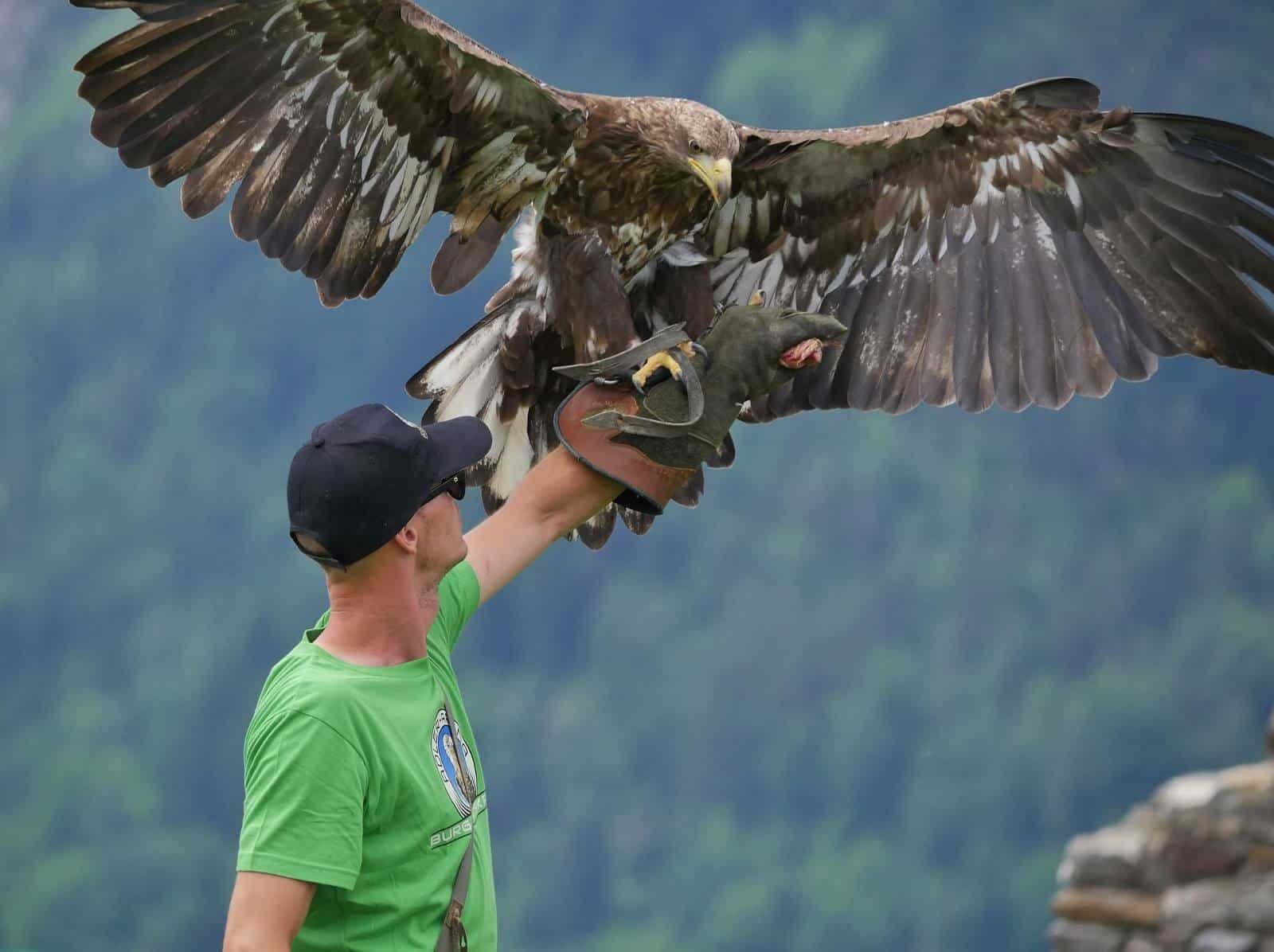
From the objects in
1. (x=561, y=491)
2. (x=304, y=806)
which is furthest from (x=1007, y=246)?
(x=304, y=806)

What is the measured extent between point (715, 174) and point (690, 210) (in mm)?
294

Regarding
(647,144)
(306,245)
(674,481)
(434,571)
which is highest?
(647,144)

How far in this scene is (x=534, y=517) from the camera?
8.16 ft

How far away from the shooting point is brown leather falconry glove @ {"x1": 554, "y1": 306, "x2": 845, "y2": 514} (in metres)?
2.55

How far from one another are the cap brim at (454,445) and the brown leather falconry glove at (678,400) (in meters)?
0.39

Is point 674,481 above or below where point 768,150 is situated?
below

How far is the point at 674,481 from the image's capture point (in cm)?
263

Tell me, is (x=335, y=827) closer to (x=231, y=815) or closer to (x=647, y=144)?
(x=647, y=144)

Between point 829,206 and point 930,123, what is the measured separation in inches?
14.3

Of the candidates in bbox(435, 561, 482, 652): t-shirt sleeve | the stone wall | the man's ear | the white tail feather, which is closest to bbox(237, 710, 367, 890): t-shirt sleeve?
the man's ear

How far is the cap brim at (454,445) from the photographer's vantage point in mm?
2010

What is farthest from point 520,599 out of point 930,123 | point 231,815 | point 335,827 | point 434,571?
point 335,827

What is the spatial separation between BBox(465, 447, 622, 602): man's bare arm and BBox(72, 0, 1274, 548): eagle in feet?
2.46

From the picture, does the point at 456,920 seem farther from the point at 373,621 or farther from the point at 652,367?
the point at 652,367
